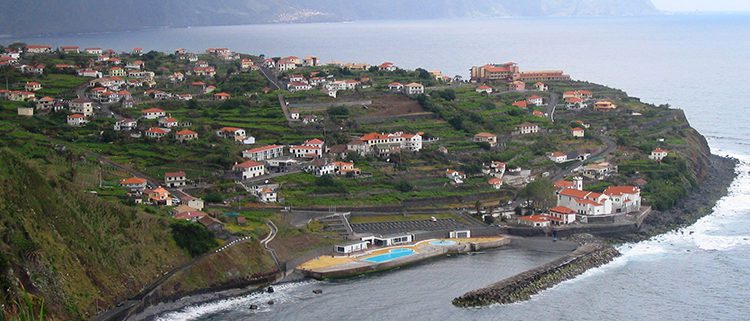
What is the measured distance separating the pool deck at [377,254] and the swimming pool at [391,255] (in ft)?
0.76

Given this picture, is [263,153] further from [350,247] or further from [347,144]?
[350,247]

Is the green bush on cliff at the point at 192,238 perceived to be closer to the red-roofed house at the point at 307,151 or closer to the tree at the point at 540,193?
the red-roofed house at the point at 307,151

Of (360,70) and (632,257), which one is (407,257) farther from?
(360,70)

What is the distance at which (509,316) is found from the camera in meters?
38.8

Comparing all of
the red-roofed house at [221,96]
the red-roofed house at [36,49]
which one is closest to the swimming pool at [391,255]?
the red-roofed house at [221,96]

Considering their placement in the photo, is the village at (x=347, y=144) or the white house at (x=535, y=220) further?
the white house at (x=535, y=220)

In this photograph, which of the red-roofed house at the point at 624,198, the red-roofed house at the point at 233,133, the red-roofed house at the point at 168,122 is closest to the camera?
the red-roofed house at the point at 624,198

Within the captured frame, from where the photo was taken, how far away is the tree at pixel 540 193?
54.2 m

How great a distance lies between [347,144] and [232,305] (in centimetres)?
2332

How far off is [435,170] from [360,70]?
2899cm

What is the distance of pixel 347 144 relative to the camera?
62188mm

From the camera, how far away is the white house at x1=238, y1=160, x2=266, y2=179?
183 ft

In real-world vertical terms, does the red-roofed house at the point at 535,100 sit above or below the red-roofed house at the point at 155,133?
above

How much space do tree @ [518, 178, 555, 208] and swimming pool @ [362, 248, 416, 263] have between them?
956 centimetres
